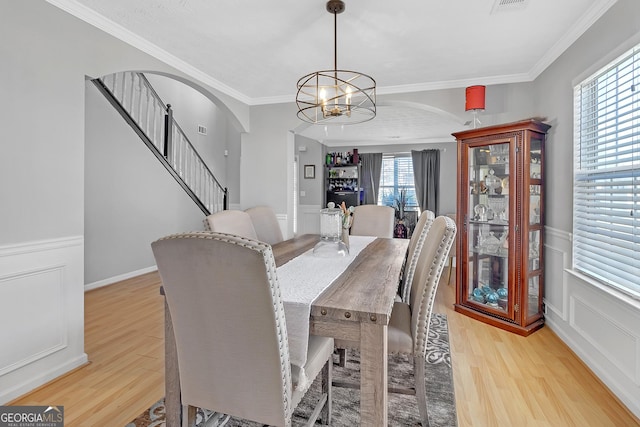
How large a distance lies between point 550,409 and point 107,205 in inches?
188

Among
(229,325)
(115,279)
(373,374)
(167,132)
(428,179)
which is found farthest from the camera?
(428,179)

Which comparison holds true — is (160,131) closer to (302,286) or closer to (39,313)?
(39,313)

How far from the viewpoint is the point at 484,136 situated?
10.6ft

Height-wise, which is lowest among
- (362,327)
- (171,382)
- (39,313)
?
(171,382)

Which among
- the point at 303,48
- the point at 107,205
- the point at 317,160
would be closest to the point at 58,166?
the point at 303,48

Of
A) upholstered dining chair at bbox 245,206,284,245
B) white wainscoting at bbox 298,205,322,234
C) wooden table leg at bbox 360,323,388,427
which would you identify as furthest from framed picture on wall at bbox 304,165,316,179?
wooden table leg at bbox 360,323,388,427

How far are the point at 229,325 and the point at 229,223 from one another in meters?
1.49

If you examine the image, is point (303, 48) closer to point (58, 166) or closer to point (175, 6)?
point (175, 6)

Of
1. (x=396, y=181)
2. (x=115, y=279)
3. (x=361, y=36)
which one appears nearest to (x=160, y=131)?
(x=115, y=279)

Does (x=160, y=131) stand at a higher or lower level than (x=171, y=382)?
higher

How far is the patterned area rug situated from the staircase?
3.15 meters

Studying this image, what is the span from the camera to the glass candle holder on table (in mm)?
2264

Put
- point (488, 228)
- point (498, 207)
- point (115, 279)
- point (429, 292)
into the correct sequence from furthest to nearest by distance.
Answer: point (115, 279)
point (488, 228)
point (498, 207)
point (429, 292)

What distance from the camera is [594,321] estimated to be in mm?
2297
